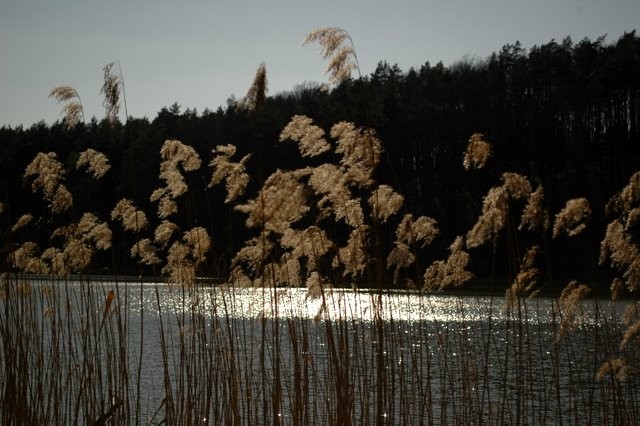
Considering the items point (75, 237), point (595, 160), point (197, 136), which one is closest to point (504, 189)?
point (75, 237)

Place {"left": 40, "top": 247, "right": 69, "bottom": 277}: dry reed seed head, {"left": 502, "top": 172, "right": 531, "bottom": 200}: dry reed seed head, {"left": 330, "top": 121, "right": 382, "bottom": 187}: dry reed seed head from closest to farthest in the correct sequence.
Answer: {"left": 330, "top": 121, "right": 382, "bottom": 187}: dry reed seed head → {"left": 502, "top": 172, "right": 531, "bottom": 200}: dry reed seed head → {"left": 40, "top": 247, "right": 69, "bottom": 277}: dry reed seed head

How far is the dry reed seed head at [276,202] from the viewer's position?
3.82m

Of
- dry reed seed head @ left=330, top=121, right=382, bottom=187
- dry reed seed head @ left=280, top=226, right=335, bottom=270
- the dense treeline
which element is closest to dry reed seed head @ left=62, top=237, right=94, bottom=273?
dry reed seed head @ left=280, top=226, right=335, bottom=270

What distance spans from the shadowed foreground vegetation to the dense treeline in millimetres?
128

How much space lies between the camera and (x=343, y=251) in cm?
472

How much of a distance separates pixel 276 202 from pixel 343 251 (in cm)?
98

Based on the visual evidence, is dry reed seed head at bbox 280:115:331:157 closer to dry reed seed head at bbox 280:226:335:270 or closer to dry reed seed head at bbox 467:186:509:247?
dry reed seed head at bbox 280:226:335:270

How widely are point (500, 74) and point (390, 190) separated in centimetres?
3750

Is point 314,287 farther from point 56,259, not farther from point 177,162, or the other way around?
point 56,259

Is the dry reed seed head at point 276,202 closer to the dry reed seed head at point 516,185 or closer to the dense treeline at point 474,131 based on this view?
the dry reed seed head at point 516,185

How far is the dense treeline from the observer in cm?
3459

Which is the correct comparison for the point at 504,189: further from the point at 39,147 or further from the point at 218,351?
the point at 39,147

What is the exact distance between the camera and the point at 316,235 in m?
4.53

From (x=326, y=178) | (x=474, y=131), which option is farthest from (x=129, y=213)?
(x=474, y=131)
